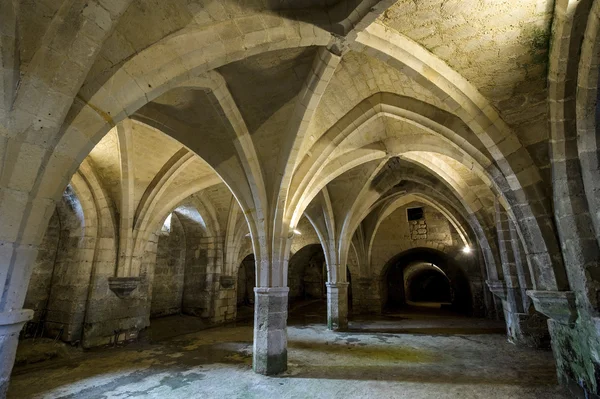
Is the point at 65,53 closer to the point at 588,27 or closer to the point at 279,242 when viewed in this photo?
the point at 279,242

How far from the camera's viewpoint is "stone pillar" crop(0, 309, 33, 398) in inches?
64.0

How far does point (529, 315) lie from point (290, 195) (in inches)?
221

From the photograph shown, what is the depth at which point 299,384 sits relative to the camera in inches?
161

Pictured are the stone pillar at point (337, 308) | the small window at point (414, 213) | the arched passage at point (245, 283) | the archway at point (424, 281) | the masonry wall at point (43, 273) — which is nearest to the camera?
the masonry wall at point (43, 273)

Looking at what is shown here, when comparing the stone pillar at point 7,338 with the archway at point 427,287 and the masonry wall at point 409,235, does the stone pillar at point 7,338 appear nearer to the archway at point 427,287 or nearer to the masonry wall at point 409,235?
the masonry wall at point 409,235

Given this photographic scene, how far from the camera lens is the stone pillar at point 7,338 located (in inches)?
64.0

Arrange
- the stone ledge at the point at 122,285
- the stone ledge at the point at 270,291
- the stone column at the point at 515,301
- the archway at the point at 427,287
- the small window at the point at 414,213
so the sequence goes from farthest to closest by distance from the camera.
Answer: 1. the archway at the point at 427,287
2. the small window at the point at 414,213
3. the stone ledge at the point at 122,285
4. the stone column at the point at 515,301
5. the stone ledge at the point at 270,291

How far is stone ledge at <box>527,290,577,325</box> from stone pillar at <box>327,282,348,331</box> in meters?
5.55

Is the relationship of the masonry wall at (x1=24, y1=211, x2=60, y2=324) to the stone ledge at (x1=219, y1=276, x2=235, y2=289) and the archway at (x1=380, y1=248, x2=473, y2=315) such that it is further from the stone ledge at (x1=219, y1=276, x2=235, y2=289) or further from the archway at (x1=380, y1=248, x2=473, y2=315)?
the archway at (x1=380, y1=248, x2=473, y2=315)

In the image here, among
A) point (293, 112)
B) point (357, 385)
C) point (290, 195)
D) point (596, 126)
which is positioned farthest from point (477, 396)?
point (293, 112)

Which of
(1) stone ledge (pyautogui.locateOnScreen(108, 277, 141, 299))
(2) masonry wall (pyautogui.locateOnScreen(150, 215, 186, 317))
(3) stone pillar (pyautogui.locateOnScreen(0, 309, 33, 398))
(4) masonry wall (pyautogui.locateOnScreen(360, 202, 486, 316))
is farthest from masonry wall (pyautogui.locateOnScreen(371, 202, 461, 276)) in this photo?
(3) stone pillar (pyautogui.locateOnScreen(0, 309, 33, 398))

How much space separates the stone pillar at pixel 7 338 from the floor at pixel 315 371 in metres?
2.52

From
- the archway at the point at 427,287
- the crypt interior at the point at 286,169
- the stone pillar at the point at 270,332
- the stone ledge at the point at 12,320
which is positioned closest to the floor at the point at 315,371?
the crypt interior at the point at 286,169

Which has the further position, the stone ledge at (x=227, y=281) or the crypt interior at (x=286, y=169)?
the stone ledge at (x=227, y=281)
